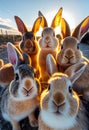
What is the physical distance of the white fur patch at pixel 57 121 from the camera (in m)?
3.17

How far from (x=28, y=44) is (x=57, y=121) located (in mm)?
1923

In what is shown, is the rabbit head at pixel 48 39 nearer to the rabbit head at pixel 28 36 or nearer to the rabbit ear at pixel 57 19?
the rabbit head at pixel 28 36

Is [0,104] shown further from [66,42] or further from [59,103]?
[59,103]

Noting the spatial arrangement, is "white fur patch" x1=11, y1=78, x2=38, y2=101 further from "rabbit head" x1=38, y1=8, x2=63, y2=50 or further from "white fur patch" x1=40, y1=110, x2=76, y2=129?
"rabbit head" x1=38, y1=8, x2=63, y2=50

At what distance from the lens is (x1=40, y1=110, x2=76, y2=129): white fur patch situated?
10.4ft

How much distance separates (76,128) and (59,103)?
48 centimetres

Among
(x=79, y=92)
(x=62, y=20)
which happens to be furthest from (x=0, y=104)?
(x=62, y=20)

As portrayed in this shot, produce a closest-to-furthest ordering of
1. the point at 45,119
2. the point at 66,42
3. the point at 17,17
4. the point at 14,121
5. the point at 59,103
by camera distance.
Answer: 1. the point at 59,103
2. the point at 45,119
3. the point at 14,121
4. the point at 66,42
5. the point at 17,17

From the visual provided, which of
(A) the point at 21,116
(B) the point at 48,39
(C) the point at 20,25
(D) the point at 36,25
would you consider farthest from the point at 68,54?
(C) the point at 20,25

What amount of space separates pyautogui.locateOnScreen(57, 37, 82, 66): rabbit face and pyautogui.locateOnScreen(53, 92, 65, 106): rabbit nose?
1.28 m

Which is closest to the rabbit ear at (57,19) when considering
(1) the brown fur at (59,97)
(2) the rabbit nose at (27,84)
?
(2) the rabbit nose at (27,84)

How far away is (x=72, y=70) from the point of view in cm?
410

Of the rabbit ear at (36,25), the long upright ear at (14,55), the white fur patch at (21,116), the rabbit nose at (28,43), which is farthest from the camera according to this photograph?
the rabbit ear at (36,25)

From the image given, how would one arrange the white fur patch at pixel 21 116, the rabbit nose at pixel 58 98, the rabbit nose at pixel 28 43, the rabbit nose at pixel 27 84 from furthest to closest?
1. the rabbit nose at pixel 28 43
2. the white fur patch at pixel 21 116
3. the rabbit nose at pixel 27 84
4. the rabbit nose at pixel 58 98
